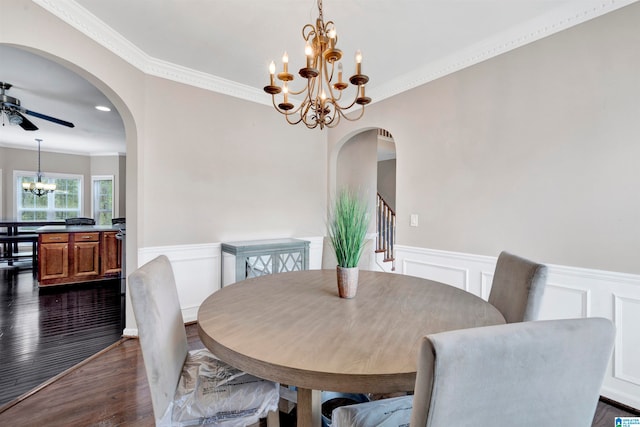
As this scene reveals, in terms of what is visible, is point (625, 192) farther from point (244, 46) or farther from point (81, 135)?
point (81, 135)

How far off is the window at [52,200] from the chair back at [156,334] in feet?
27.4

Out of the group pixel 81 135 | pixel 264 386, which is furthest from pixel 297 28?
pixel 81 135

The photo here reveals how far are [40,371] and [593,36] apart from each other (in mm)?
4469

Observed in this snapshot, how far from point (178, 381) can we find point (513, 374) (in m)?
1.21

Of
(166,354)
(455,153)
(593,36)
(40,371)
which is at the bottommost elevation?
(40,371)

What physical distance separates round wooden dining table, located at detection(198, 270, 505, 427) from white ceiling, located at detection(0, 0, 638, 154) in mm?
1838

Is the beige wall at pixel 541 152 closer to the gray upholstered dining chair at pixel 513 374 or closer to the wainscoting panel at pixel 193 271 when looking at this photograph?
the gray upholstered dining chair at pixel 513 374

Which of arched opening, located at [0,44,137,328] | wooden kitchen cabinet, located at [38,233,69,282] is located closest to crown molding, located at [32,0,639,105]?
arched opening, located at [0,44,137,328]

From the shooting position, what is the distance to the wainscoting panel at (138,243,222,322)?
9.86 feet

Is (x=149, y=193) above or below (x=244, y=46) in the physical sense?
below

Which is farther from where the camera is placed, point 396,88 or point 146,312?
point 396,88

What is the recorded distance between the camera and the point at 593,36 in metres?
1.91

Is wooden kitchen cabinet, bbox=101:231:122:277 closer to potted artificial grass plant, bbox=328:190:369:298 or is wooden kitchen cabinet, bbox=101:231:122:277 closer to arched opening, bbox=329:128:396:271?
arched opening, bbox=329:128:396:271

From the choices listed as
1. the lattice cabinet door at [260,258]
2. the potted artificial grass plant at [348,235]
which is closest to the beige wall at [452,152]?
the lattice cabinet door at [260,258]
